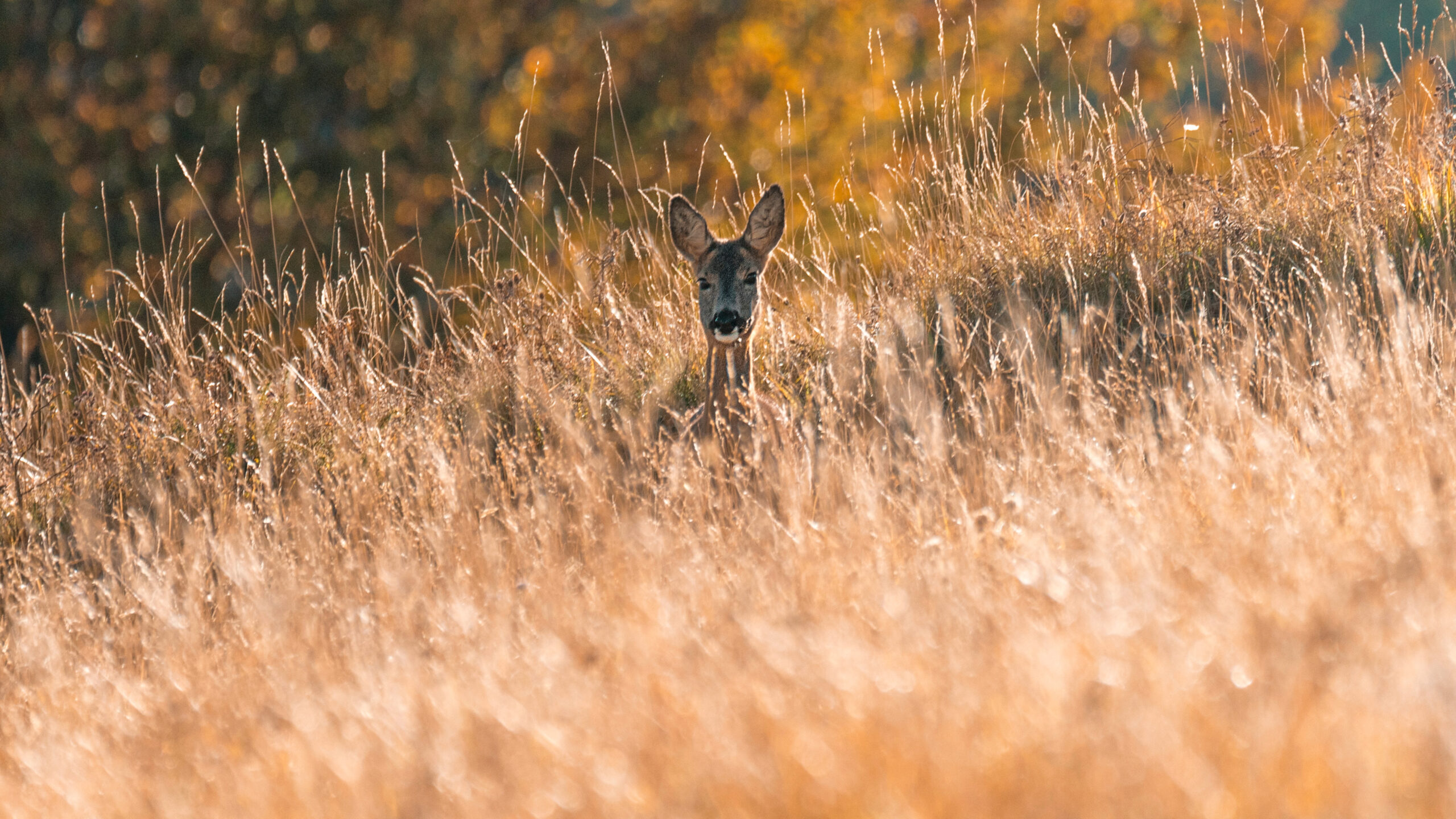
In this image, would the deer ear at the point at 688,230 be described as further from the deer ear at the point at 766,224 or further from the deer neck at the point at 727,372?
the deer neck at the point at 727,372

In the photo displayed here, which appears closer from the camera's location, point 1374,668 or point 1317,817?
point 1317,817

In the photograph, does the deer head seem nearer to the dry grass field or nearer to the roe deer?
the roe deer

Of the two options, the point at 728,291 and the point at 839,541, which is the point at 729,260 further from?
the point at 839,541

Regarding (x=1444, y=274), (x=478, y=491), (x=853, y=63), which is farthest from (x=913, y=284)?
(x=853, y=63)

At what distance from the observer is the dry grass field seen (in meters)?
2.08

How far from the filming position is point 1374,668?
80.9 inches

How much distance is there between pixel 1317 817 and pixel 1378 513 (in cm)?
130

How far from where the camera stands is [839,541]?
340 cm

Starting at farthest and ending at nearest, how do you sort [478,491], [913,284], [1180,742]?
[913,284] → [478,491] → [1180,742]

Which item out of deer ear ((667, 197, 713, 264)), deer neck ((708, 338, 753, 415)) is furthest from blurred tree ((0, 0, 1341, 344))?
deer neck ((708, 338, 753, 415))

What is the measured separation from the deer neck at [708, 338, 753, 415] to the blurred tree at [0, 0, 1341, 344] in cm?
345

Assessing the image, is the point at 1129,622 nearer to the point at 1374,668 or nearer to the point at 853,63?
the point at 1374,668

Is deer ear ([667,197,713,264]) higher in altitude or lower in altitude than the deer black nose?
higher

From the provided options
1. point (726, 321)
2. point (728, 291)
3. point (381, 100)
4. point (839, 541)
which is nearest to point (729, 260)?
point (728, 291)
